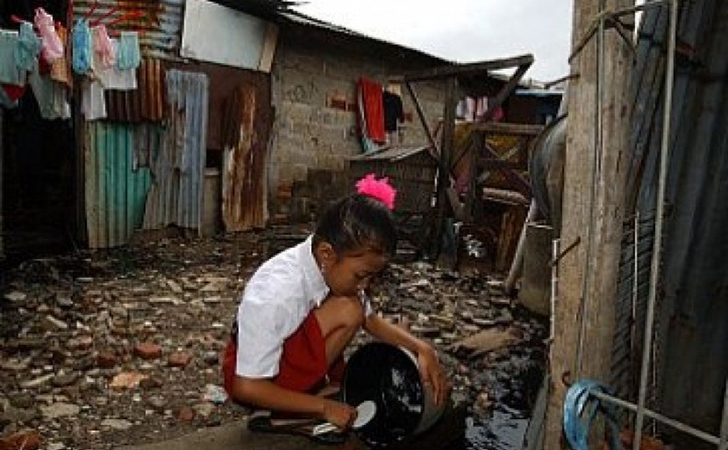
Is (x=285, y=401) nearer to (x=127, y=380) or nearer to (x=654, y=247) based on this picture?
(x=654, y=247)

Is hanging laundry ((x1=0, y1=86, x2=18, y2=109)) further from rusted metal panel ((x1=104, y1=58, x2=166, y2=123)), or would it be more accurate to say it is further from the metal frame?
the metal frame

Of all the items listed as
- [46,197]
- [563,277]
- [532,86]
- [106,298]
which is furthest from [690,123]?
[532,86]

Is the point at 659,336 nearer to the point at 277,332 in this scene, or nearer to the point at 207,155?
the point at 277,332

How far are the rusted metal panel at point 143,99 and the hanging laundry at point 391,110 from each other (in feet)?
16.6

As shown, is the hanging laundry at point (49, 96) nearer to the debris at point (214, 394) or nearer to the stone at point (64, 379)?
the stone at point (64, 379)

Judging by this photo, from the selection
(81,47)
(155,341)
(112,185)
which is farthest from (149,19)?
(155,341)

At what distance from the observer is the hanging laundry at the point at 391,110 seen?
1173 cm

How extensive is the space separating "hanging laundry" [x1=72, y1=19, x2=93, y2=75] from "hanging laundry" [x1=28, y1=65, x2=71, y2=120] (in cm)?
30

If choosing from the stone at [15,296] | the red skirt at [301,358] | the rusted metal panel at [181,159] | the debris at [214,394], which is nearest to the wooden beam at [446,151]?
the rusted metal panel at [181,159]

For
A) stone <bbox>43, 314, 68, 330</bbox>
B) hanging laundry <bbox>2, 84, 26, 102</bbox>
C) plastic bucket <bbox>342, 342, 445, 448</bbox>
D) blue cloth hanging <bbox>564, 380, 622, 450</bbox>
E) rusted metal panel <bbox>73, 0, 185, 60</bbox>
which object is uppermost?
rusted metal panel <bbox>73, 0, 185, 60</bbox>

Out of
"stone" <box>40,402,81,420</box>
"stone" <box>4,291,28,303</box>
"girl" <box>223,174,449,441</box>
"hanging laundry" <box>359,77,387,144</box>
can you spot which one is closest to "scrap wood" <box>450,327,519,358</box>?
"girl" <box>223,174,449,441</box>

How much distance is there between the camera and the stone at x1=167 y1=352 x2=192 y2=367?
378 cm

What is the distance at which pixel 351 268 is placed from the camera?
2.05 metres

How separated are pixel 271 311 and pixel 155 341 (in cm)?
260
